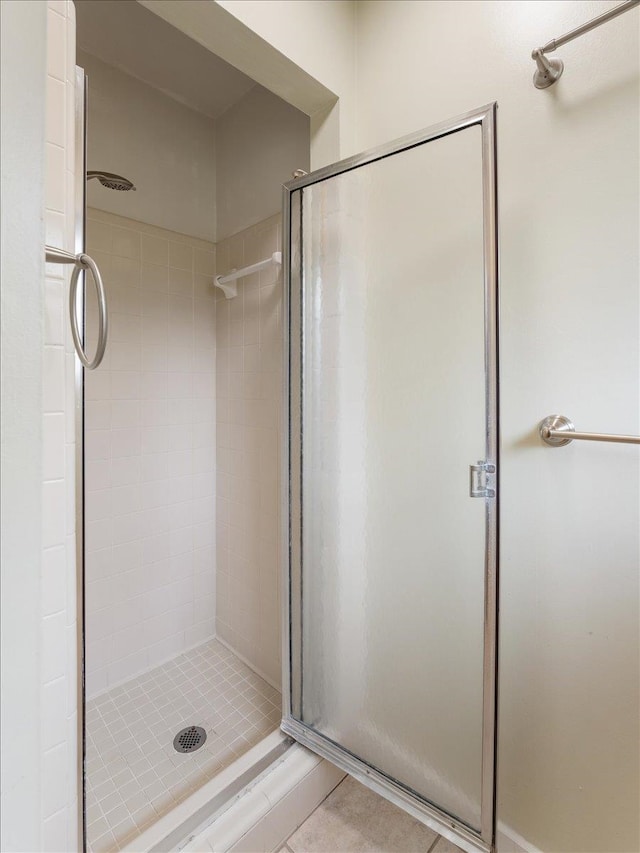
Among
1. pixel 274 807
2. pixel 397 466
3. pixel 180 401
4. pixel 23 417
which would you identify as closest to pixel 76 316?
pixel 23 417

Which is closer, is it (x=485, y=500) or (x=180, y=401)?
(x=485, y=500)

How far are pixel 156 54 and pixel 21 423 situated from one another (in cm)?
198

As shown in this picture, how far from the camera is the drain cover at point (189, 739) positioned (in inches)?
55.9

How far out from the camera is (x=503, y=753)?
3.43 ft

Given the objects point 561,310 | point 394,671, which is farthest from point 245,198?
point 394,671

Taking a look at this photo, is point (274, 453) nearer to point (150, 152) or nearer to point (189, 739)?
point (189, 739)

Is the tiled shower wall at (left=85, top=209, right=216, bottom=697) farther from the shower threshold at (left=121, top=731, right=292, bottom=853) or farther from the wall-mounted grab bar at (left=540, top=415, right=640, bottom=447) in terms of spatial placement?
the wall-mounted grab bar at (left=540, top=415, right=640, bottom=447)

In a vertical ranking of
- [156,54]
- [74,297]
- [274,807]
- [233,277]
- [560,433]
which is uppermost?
[156,54]

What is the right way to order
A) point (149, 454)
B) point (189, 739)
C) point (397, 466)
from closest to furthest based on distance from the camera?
point (397, 466), point (189, 739), point (149, 454)

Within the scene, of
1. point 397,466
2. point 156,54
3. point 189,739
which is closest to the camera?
point 397,466

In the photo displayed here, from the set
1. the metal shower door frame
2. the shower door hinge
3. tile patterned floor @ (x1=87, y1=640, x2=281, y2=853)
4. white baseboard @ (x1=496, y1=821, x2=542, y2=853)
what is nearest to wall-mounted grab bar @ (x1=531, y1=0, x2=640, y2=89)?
the metal shower door frame

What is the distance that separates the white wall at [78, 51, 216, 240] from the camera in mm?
1604

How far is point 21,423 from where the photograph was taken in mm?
266

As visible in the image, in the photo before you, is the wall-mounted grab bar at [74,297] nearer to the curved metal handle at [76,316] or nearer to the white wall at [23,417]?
the curved metal handle at [76,316]
